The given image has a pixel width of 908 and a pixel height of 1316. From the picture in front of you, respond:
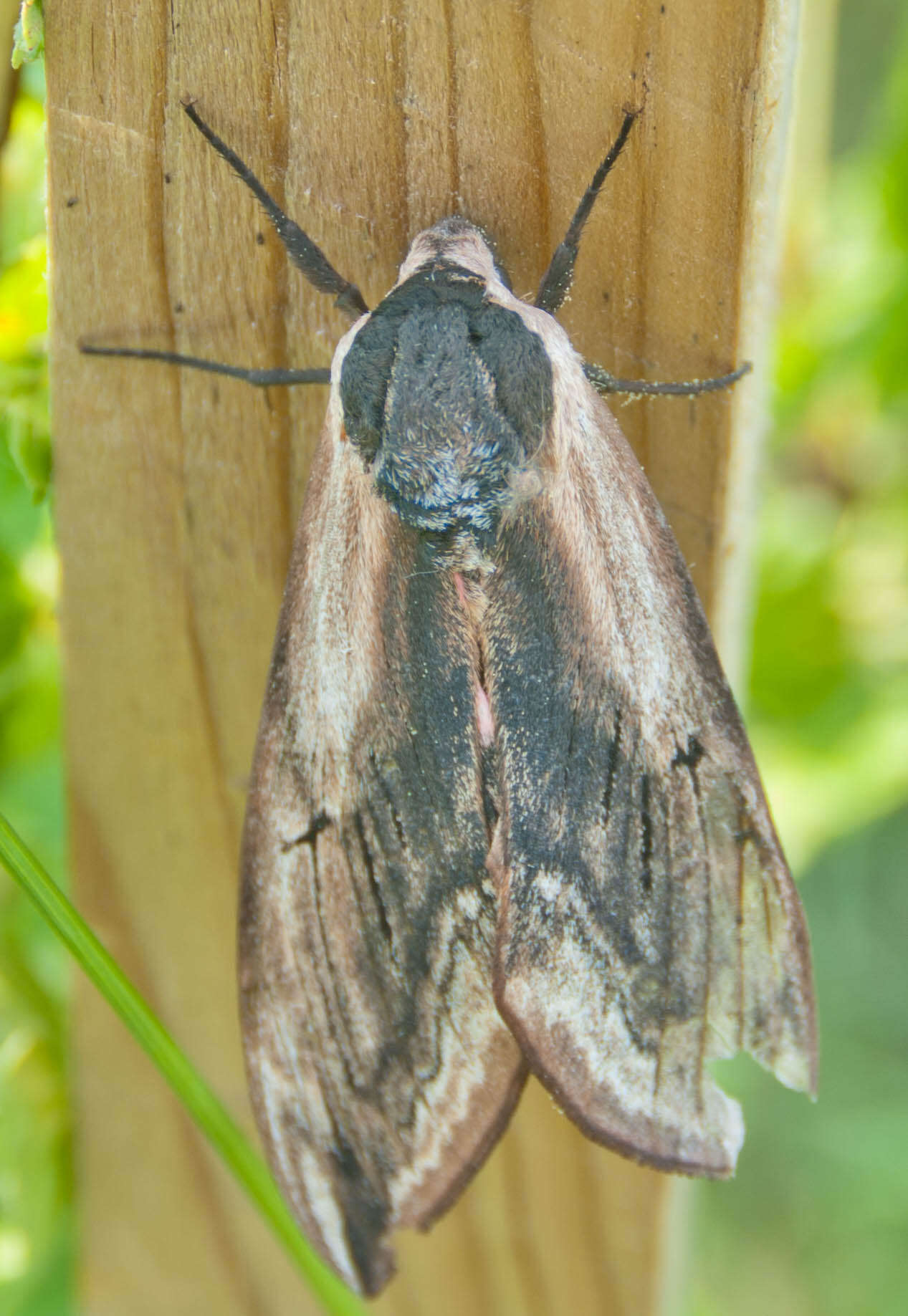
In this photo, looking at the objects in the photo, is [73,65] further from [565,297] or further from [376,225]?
[565,297]

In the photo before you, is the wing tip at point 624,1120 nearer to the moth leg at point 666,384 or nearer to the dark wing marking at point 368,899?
the dark wing marking at point 368,899

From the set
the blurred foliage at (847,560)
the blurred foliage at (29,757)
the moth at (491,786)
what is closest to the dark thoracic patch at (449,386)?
the moth at (491,786)

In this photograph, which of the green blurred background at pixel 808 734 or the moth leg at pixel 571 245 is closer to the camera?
the moth leg at pixel 571 245

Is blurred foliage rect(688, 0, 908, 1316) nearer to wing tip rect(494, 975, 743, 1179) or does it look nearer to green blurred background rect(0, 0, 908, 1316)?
green blurred background rect(0, 0, 908, 1316)

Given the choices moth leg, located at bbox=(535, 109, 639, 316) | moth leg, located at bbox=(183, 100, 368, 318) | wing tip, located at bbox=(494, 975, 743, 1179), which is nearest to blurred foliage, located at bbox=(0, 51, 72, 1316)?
moth leg, located at bbox=(183, 100, 368, 318)

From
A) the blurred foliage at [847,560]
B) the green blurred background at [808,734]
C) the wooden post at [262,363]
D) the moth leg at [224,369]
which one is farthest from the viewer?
the blurred foliage at [847,560]

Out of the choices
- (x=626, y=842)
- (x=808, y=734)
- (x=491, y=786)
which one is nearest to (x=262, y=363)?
(x=491, y=786)
